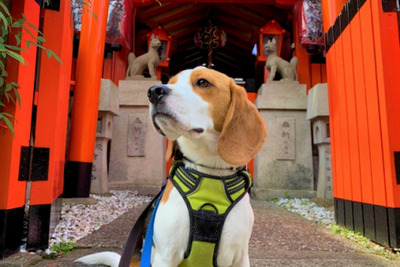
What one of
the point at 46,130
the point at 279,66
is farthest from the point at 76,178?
the point at 279,66

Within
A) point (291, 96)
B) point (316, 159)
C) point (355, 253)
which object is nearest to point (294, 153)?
point (316, 159)

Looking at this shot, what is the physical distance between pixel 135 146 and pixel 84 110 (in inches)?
86.9

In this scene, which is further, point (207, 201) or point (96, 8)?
point (96, 8)

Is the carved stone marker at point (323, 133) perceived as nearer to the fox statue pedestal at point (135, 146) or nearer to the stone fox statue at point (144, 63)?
the fox statue pedestal at point (135, 146)

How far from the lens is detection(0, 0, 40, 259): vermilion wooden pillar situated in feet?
6.07

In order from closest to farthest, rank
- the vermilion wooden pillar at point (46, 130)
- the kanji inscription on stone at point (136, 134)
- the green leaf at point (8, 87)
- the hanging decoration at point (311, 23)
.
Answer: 1. the green leaf at point (8, 87)
2. the vermilion wooden pillar at point (46, 130)
3. the hanging decoration at point (311, 23)
4. the kanji inscription on stone at point (136, 134)

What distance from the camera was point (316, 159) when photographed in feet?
19.4

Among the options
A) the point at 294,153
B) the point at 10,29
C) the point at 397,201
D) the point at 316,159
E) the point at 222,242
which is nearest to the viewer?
the point at 222,242

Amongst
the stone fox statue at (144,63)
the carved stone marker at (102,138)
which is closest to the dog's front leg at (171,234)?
the carved stone marker at (102,138)

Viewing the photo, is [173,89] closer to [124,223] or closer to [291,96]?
[124,223]

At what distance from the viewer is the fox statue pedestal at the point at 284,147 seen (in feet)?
17.9

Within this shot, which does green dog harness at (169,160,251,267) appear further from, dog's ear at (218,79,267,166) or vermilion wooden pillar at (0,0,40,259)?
vermilion wooden pillar at (0,0,40,259)

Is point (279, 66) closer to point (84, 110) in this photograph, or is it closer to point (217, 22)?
point (217, 22)

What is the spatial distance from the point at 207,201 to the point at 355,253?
1.56 metres
